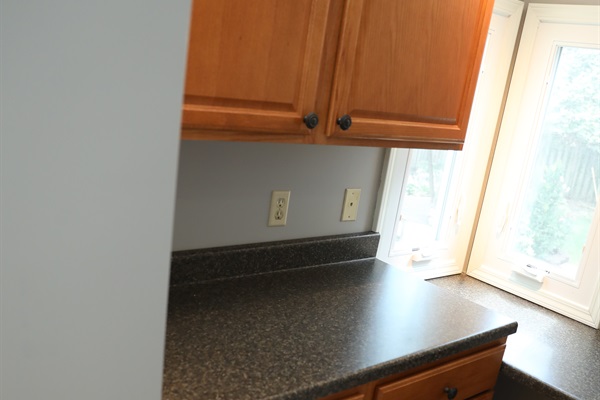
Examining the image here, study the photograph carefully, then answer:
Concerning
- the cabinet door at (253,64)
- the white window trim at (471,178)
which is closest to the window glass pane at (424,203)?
the white window trim at (471,178)

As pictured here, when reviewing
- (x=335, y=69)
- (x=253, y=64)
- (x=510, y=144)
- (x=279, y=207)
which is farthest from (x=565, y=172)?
(x=253, y=64)

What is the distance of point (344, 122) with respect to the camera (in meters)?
1.27

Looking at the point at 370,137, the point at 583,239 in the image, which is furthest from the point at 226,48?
the point at 583,239

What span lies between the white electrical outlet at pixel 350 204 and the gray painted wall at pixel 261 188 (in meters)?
0.02

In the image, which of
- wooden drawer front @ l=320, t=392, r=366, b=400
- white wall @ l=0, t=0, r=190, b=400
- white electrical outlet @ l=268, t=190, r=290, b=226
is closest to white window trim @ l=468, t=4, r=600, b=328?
white electrical outlet @ l=268, t=190, r=290, b=226

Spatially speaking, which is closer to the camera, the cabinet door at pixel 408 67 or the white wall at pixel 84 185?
the white wall at pixel 84 185

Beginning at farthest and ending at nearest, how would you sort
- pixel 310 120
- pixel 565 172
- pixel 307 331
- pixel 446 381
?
pixel 565 172 < pixel 446 381 < pixel 307 331 < pixel 310 120

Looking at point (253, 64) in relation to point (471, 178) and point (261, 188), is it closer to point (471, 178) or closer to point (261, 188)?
point (261, 188)

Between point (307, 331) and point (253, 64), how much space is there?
66 cm

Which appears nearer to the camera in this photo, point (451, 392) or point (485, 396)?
point (451, 392)

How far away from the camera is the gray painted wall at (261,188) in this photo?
1457 millimetres

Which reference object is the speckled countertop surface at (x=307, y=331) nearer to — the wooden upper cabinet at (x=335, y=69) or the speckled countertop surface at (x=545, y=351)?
the speckled countertop surface at (x=545, y=351)

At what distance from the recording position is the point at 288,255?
5.56ft

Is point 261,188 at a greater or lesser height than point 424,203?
greater
